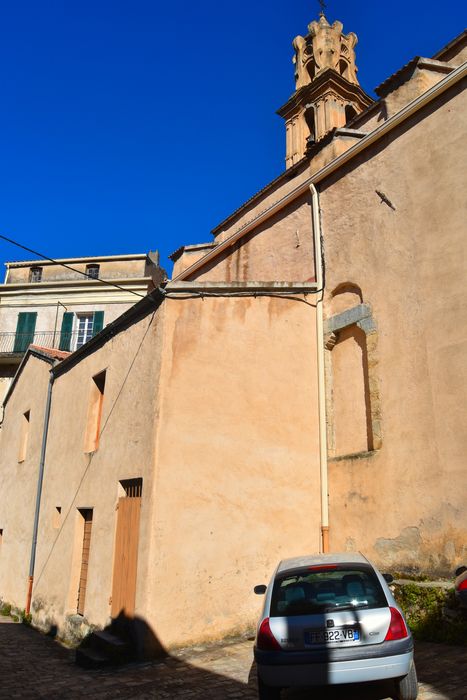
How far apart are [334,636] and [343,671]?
0.26 metres

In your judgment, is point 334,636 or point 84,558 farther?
point 84,558

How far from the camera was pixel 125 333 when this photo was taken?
1016cm

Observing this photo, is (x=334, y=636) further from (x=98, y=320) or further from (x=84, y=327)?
(x=84, y=327)

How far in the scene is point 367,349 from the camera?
9.40 meters

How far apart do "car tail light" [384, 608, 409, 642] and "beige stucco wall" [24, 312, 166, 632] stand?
12.6 feet

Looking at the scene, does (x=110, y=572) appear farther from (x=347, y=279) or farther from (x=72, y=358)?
(x=347, y=279)

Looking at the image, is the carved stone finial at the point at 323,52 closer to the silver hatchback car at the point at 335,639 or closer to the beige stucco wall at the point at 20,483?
the beige stucco wall at the point at 20,483

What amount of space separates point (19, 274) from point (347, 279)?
24.9 m

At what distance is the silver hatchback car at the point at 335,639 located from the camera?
456 cm

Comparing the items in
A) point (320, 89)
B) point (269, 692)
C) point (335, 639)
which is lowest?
point (269, 692)

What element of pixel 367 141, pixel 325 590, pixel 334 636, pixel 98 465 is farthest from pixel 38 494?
pixel 367 141

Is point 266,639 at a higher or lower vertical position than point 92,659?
higher

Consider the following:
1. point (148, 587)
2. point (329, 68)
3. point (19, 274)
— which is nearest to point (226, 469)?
point (148, 587)

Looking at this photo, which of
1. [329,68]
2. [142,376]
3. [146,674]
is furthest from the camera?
[329,68]
